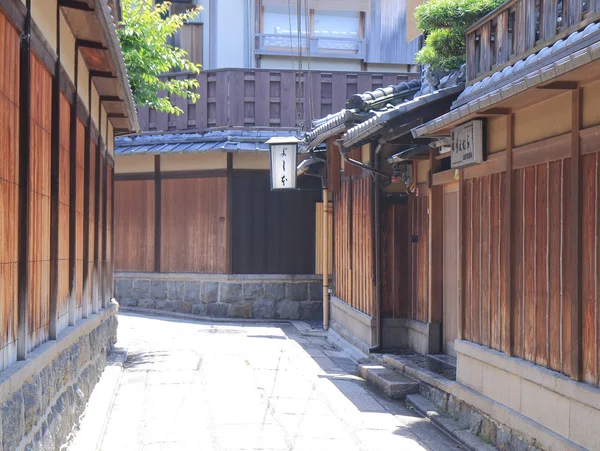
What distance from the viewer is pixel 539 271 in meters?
8.30

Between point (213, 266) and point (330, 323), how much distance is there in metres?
4.77

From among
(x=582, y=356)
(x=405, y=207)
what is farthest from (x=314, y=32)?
(x=582, y=356)

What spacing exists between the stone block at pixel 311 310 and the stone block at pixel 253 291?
4.12 feet

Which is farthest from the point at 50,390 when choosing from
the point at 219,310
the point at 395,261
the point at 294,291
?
the point at 294,291

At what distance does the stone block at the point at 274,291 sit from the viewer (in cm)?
2317

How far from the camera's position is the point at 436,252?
1345 centimetres

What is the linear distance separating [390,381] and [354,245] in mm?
5369

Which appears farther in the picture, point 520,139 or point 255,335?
point 255,335

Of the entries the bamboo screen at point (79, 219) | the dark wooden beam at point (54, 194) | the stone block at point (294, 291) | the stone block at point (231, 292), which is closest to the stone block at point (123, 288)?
the stone block at point (231, 292)

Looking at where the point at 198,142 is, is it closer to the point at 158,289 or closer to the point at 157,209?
the point at 157,209

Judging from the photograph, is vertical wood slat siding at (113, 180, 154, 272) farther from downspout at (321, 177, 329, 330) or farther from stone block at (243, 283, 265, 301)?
downspout at (321, 177, 329, 330)

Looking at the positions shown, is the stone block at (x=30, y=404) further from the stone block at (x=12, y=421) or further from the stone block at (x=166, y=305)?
the stone block at (x=166, y=305)

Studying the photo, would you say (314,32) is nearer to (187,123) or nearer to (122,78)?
(187,123)

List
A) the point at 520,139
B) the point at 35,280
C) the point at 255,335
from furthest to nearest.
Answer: the point at 255,335
the point at 520,139
the point at 35,280
